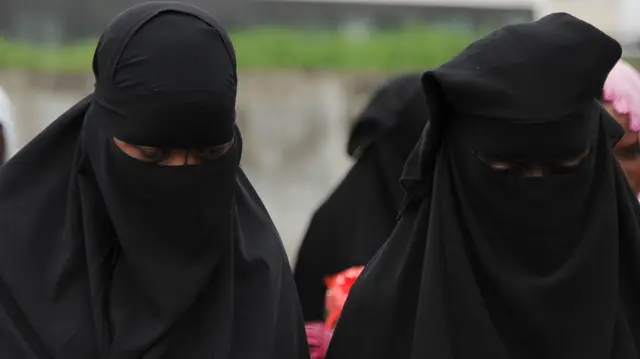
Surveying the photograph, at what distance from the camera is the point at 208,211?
7.39 feet

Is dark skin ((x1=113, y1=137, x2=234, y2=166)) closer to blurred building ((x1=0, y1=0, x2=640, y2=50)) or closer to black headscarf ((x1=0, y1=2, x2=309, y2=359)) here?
black headscarf ((x1=0, y1=2, x2=309, y2=359))

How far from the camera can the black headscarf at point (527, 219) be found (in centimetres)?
217

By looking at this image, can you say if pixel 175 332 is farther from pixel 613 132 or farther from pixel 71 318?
pixel 613 132

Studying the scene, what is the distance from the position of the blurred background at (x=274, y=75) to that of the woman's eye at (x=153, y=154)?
4.40m

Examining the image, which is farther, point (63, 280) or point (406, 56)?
point (406, 56)

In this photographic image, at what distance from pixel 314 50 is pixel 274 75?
18.7 inches

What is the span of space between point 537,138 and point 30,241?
109 centimetres

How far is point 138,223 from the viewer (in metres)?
2.23

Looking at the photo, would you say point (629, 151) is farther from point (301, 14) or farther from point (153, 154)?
point (301, 14)

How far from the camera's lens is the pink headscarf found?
10.5 feet

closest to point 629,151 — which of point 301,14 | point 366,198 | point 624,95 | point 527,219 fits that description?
point 624,95

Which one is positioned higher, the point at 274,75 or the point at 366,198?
the point at 366,198

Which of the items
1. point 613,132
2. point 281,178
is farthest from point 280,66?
point 613,132

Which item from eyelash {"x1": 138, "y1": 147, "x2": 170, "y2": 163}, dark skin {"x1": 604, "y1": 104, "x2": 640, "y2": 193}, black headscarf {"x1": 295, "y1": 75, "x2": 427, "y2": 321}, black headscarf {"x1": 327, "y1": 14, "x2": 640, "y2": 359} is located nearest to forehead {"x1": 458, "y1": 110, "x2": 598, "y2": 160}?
black headscarf {"x1": 327, "y1": 14, "x2": 640, "y2": 359}
